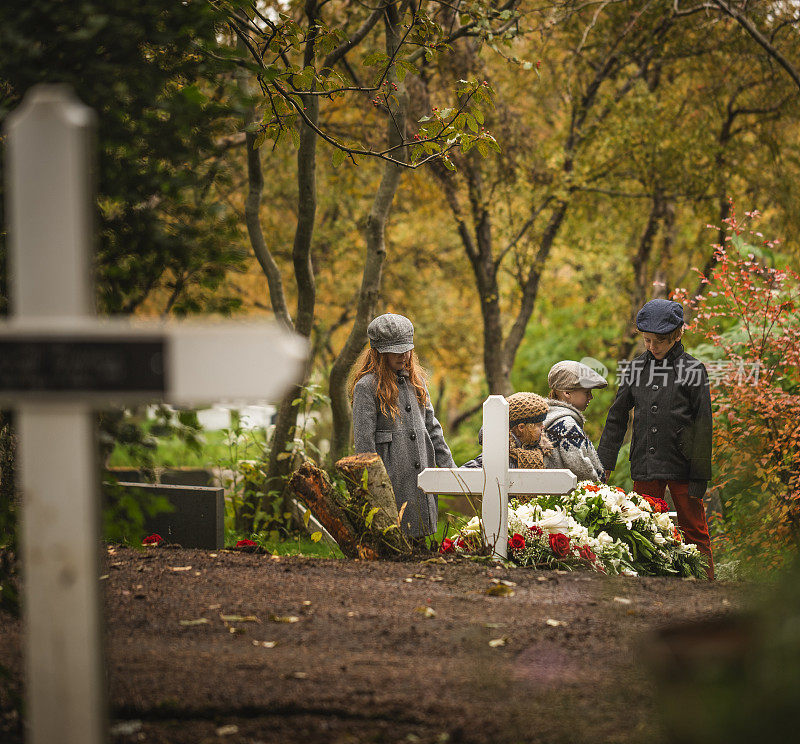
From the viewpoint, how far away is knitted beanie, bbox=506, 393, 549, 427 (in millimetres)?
4746

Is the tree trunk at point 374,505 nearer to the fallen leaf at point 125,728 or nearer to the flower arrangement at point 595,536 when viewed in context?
the flower arrangement at point 595,536

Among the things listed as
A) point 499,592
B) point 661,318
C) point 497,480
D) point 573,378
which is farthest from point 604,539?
point 661,318

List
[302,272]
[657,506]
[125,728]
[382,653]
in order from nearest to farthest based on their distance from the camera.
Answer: [125,728], [382,653], [657,506], [302,272]

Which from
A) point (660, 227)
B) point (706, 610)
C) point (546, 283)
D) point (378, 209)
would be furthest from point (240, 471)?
point (546, 283)

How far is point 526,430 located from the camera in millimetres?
4777

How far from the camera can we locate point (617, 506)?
4.27 metres

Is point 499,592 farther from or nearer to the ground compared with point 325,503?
nearer to the ground

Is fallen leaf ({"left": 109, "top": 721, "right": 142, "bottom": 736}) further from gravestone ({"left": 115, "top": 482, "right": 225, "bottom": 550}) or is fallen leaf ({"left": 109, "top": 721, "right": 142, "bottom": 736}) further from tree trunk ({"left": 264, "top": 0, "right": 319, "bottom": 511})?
tree trunk ({"left": 264, "top": 0, "right": 319, "bottom": 511})

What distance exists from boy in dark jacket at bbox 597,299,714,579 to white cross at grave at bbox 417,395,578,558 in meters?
1.27

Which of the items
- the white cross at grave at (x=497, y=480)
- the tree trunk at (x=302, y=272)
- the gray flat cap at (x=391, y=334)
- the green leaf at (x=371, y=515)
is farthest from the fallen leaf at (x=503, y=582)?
the tree trunk at (x=302, y=272)

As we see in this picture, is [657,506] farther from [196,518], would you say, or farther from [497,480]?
[196,518]

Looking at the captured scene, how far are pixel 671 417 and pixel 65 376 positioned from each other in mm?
4144

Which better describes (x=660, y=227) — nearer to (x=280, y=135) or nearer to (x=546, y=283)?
(x=546, y=283)

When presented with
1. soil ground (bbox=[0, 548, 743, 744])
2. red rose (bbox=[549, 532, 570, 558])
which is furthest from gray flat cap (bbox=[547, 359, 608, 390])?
soil ground (bbox=[0, 548, 743, 744])
